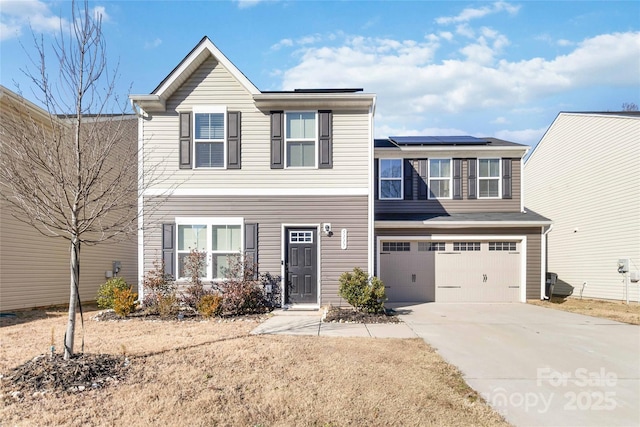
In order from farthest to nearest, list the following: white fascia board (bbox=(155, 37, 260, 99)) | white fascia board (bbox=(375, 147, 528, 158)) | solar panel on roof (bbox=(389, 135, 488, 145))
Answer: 1. solar panel on roof (bbox=(389, 135, 488, 145))
2. white fascia board (bbox=(375, 147, 528, 158))
3. white fascia board (bbox=(155, 37, 260, 99))

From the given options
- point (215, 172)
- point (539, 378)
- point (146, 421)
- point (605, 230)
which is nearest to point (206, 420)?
point (146, 421)

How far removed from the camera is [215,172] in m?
10.4

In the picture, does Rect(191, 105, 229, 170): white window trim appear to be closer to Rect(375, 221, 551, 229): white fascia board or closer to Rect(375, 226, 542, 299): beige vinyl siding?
Rect(375, 221, 551, 229): white fascia board

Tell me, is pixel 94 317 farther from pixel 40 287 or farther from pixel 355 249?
pixel 355 249

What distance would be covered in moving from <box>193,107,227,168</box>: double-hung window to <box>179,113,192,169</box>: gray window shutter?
15cm

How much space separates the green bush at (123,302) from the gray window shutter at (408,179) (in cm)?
894

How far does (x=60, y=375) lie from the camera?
4.59 meters

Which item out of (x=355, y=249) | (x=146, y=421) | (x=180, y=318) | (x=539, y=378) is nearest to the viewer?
(x=146, y=421)

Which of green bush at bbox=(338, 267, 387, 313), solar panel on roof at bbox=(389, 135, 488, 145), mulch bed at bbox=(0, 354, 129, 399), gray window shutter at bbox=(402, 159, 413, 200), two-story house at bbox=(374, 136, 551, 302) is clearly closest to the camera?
mulch bed at bbox=(0, 354, 129, 399)

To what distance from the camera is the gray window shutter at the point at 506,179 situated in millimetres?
13625

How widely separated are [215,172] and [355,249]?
13.6 feet

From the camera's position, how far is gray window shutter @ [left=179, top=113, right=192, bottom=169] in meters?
10.4

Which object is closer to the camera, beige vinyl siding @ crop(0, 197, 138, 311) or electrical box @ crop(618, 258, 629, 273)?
beige vinyl siding @ crop(0, 197, 138, 311)

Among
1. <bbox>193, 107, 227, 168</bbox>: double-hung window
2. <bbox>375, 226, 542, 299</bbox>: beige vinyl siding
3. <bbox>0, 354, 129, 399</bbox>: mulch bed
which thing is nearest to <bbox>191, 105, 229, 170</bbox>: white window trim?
<bbox>193, 107, 227, 168</bbox>: double-hung window
